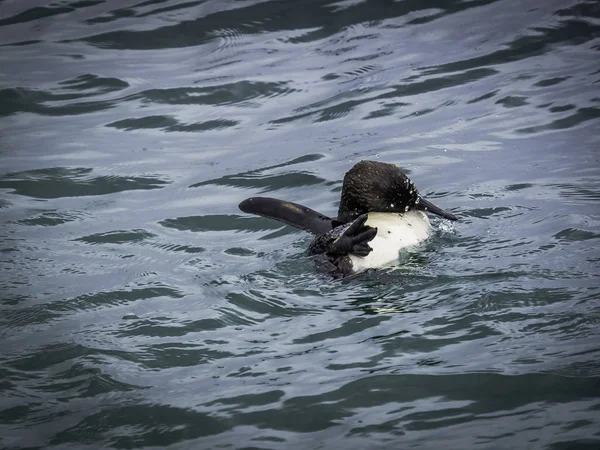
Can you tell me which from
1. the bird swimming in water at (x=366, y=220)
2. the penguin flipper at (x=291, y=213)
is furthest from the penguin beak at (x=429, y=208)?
the penguin flipper at (x=291, y=213)

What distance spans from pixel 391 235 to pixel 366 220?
216 millimetres

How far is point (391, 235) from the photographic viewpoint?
21.1 feet

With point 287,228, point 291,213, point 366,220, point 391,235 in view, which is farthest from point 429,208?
point 287,228

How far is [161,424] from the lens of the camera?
4.60 meters

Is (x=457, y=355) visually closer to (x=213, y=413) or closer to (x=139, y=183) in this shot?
(x=213, y=413)

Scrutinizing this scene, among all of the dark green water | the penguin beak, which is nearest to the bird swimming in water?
the penguin beak

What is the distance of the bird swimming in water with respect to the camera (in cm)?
612

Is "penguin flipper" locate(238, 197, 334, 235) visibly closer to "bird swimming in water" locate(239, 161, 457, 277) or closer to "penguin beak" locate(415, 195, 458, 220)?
"bird swimming in water" locate(239, 161, 457, 277)

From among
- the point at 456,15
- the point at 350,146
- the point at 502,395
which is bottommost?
the point at 502,395

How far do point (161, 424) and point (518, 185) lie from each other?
4.43 metres

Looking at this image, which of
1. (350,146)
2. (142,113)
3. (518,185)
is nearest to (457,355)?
(518,185)

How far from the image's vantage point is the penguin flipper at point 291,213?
6.91m

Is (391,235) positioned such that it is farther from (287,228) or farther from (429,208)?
(287,228)

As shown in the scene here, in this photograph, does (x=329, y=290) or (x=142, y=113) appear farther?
(x=142, y=113)
